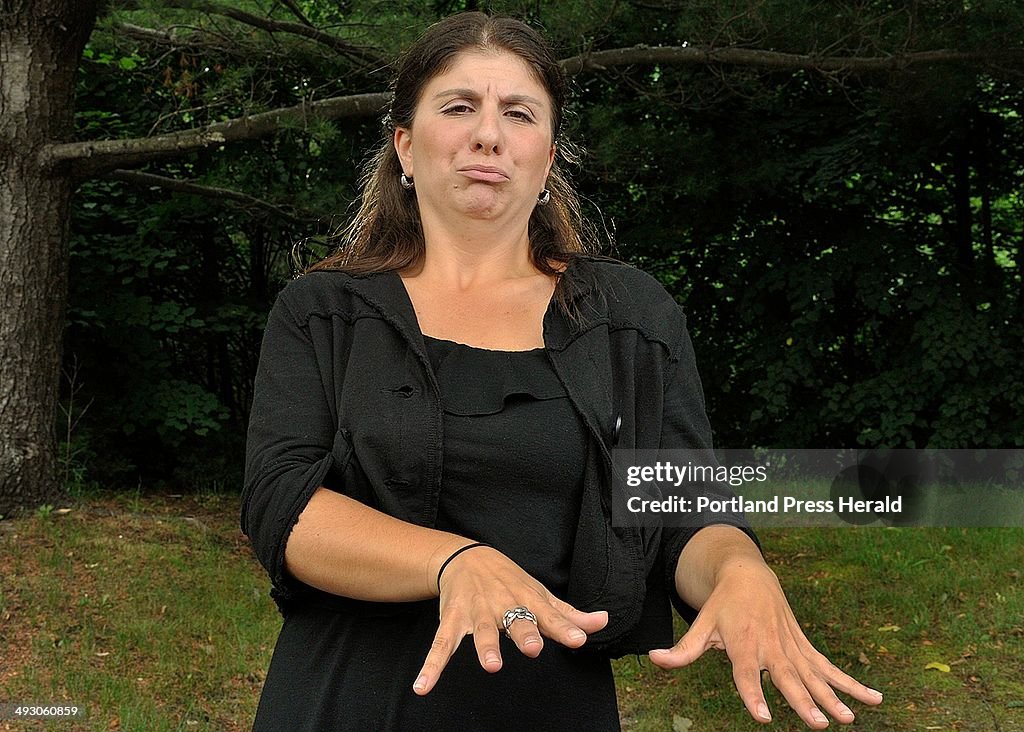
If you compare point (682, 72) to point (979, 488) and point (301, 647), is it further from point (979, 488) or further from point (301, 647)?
point (301, 647)

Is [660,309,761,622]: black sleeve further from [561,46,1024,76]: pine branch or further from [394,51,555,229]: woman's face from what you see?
[561,46,1024,76]: pine branch

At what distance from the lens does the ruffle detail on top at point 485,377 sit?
1.58 meters

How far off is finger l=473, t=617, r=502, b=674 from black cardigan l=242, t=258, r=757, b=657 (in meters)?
0.36

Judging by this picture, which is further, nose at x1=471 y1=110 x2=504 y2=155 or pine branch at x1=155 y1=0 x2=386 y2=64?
pine branch at x1=155 y1=0 x2=386 y2=64

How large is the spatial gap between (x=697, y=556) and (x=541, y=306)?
46 cm

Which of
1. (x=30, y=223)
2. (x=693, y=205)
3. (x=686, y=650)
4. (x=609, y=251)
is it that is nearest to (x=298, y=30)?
(x=30, y=223)

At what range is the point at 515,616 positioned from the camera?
118 cm

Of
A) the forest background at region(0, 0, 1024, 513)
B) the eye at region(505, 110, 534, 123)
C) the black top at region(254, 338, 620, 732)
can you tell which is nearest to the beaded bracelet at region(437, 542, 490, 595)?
the black top at region(254, 338, 620, 732)

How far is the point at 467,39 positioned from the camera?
1769 millimetres

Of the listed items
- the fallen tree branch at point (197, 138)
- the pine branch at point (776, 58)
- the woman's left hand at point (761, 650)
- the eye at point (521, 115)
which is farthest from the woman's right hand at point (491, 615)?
the pine branch at point (776, 58)

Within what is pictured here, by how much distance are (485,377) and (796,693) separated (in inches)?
24.3

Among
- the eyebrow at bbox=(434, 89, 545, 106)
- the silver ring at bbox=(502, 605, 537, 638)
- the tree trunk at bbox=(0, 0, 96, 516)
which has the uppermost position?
the tree trunk at bbox=(0, 0, 96, 516)

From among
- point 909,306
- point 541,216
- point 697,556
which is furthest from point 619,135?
point 697,556

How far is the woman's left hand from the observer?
47.9 inches
